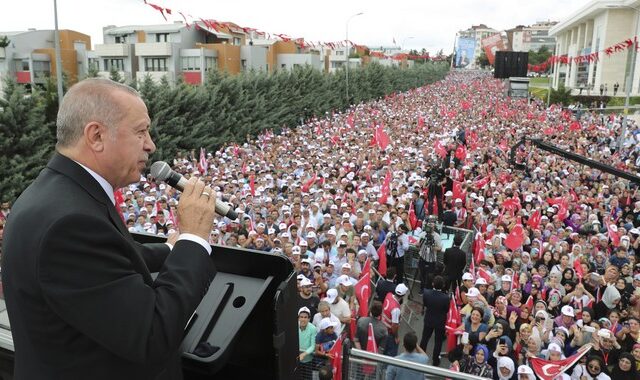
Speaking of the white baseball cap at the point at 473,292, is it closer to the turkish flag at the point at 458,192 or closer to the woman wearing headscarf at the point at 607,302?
the woman wearing headscarf at the point at 607,302

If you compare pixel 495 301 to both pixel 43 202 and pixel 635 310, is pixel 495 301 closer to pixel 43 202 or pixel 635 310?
pixel 635 310

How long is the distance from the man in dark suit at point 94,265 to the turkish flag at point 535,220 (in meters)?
11.1

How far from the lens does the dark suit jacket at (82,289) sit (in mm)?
1377

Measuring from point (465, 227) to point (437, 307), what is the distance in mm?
5025

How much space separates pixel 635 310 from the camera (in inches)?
306

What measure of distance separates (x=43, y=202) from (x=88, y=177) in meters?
0.16

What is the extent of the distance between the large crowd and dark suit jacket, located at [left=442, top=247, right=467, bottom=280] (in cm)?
10

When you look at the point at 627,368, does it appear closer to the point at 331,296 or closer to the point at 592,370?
the point at 592,370

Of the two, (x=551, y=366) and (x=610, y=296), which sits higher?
(x=610, y=296)

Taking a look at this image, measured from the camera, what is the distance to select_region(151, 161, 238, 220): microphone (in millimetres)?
1920

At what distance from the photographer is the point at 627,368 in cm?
634

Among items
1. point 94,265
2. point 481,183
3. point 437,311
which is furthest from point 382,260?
point 94,265

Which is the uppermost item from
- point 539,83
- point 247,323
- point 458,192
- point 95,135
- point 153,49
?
point 153,49

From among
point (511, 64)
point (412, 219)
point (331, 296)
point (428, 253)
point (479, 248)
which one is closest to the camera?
point (331, 296)
